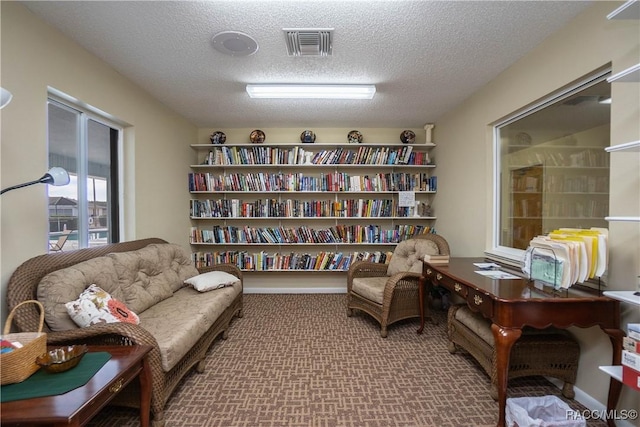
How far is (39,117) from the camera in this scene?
1673mm

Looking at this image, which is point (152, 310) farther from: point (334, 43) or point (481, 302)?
point (334, 43)

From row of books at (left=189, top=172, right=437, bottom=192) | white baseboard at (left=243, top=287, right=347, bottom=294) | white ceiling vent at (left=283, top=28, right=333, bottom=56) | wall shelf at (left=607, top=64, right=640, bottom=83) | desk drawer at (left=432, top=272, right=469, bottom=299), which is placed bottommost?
white baseboard at (left=243, top=287, right=347, bottom=294)

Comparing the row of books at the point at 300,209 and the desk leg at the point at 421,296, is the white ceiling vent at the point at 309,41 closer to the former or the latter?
the row of books at the point at 300,209

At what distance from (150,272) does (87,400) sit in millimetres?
1446

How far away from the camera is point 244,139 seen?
12.8 ft

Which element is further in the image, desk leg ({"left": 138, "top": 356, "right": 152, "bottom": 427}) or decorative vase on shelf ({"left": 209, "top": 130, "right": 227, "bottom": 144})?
decorative vase on shelf ({"left": 209, "top": 130, "right": 227, "bottom": 144})

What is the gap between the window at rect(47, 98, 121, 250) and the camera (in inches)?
75.9

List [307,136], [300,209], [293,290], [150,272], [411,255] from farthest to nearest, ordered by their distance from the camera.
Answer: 1. [293,290]
2. [300,209]
3. [307,136]
4. [411,255]
5. [150,272]

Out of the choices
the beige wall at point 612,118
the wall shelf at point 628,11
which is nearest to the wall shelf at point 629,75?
the beige wall at point 612,118

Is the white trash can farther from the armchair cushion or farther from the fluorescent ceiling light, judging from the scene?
the fluorescent ceiling light

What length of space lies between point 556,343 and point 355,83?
102 inches

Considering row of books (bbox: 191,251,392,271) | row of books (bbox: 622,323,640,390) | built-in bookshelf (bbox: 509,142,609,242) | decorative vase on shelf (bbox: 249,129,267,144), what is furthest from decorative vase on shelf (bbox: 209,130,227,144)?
row of books (bbox: 622,323,640,390)

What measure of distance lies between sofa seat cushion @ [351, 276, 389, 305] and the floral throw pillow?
2.00 meters

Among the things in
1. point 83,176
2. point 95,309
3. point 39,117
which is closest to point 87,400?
point 95,309
